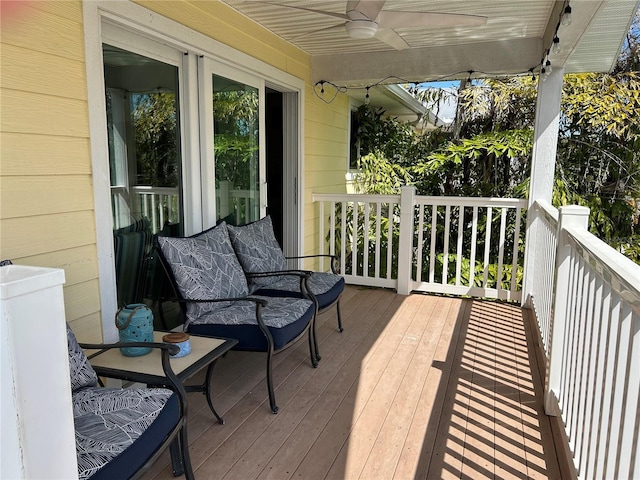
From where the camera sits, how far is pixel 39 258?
2.10 meters

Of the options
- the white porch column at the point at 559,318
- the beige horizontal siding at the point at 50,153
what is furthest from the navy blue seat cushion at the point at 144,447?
the white porch column at the point at 559,318

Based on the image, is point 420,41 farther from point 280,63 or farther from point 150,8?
point 150,8

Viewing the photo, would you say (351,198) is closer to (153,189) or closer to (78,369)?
(153,189)

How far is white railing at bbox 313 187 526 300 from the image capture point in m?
4.71

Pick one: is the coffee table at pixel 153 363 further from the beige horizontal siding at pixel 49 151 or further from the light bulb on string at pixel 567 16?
the light bulb on string at pixel 567 16

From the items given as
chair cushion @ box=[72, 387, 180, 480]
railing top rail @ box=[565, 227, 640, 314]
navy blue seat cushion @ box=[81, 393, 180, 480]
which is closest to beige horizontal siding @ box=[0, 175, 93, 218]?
chair cushion @ box=[72, 387, 180, 480]

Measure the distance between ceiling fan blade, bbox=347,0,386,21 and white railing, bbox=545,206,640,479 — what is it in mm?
1436

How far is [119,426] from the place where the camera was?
1529 mm

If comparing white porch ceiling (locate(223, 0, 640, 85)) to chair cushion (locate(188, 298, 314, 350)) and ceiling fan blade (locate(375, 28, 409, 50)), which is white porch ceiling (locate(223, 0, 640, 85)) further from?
chair cushion (locate(188, 298, 314, 350))

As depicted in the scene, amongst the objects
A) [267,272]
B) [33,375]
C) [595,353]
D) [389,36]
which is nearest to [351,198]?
[267,272]

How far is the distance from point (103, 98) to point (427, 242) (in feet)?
15.2

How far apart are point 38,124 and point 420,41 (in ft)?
10.9

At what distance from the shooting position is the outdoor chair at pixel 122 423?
4.57 feet

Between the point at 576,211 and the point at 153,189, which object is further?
the point at 153,189
